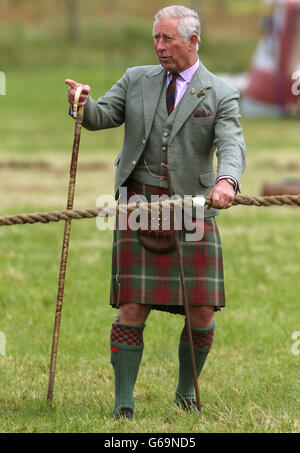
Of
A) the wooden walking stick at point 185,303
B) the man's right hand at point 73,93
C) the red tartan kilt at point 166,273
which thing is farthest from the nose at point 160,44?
the red tartan kilt at point 166,273

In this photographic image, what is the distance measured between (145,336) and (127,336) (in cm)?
200

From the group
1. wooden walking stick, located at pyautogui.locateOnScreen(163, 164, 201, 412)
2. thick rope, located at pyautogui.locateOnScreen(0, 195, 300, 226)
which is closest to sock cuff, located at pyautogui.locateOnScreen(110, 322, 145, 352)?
wooden walking stick, located at pyautogui.locateOnScreen(163, 164, 201, 412)

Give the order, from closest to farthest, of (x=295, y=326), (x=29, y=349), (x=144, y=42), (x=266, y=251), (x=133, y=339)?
(x=133, y=339)
(x=29, y=349)
(x=295, y=326)
(x=266, y=251)
(x=144, y=42)

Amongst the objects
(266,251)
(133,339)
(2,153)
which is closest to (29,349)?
(133,339)

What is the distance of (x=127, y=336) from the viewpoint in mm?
4977

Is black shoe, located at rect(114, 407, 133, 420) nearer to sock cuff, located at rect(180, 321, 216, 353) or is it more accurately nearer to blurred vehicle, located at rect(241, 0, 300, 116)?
sock cuff, located at rect(180, 321, 216, 353)

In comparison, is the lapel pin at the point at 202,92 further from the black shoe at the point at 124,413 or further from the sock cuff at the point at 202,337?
the black shoe at the point at 124,413

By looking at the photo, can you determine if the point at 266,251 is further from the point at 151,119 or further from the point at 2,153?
the point at 2,153

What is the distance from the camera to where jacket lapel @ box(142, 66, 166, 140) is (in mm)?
4906

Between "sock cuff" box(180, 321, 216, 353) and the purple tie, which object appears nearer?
the purple tie

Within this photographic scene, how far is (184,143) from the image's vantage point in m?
4.88

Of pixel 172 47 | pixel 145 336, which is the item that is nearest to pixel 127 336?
pixel 172 47

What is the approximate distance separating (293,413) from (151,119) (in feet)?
5.62
